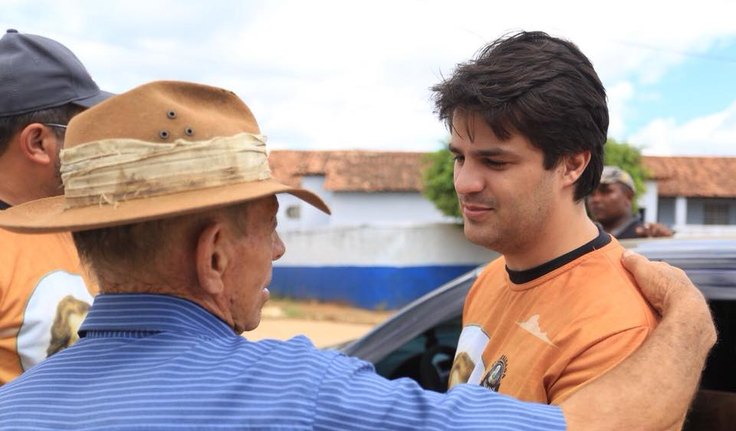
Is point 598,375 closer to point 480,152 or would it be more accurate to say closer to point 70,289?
point 480,152

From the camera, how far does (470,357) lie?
198cm

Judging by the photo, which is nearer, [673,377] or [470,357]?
[673,377]

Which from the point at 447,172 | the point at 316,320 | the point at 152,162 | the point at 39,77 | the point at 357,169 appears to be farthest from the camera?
the point at 357,169

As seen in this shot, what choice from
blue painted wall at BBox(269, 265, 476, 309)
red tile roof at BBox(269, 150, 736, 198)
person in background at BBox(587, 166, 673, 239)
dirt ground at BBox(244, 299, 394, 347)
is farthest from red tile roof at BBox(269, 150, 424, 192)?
person in background at BBox(587, 166, 673, 239)

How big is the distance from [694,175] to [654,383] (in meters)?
31.0

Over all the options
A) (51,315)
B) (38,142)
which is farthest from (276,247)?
(38,142)

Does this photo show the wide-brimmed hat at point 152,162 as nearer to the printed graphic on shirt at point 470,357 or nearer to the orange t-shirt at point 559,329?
the orange t-shirt at point 559,329

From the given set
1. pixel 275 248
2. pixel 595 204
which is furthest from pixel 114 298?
pixel 595 204

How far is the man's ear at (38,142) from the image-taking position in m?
2.20

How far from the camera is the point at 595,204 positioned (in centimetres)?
573

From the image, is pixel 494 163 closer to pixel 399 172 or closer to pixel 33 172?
pixel 33 172

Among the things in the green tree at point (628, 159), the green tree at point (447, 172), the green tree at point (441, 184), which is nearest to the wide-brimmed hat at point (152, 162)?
the green tree at point (447, 172)

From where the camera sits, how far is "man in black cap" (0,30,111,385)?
6.75 ft

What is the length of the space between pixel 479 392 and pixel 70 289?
147 cm
